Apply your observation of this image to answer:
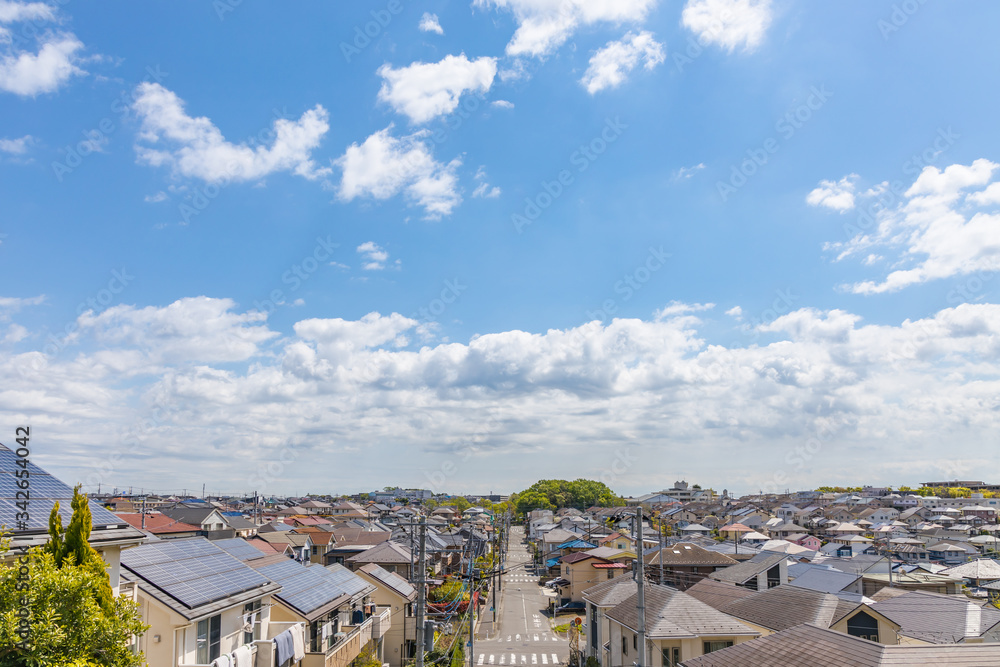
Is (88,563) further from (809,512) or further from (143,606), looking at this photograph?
(809,512)

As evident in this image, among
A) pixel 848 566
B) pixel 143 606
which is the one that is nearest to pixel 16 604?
pixel 143 606

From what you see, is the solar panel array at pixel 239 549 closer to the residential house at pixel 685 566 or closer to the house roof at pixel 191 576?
the house roof at pixel 191 576

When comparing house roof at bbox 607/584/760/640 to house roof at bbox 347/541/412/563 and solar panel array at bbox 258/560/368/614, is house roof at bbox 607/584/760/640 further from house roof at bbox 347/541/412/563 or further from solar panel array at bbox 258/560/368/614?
house roof at bbox 347/541/412/563

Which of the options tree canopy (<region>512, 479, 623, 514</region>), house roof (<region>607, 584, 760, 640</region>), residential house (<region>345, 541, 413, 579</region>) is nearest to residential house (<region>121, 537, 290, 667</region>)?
house roof (<region>607, 584, 760, 640</region>)

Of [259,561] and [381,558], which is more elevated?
[259,561]

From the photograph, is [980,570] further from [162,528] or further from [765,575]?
[162,528]

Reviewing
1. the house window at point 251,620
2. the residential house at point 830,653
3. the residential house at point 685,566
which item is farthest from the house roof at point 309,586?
the residential house at point 685,566
